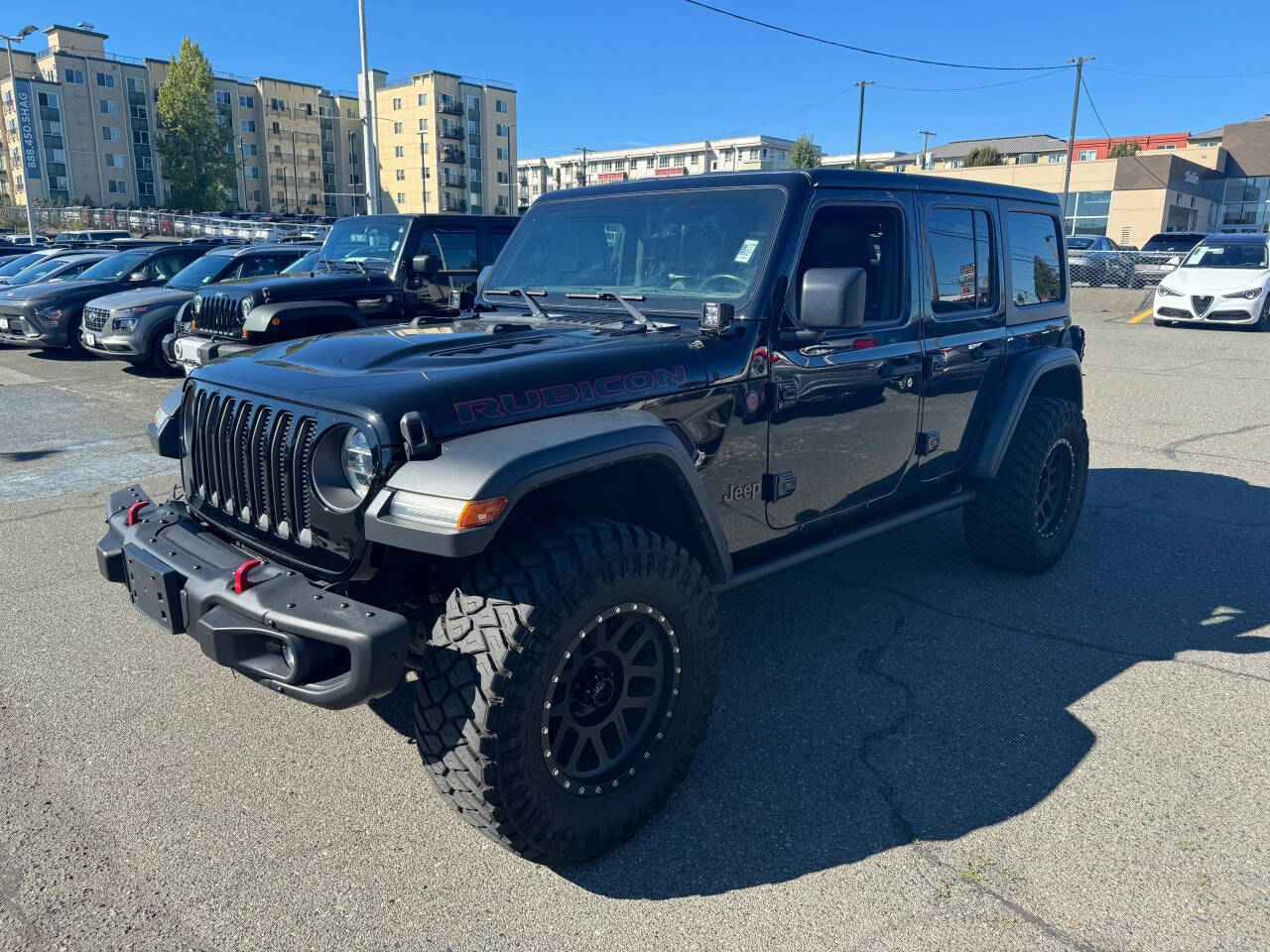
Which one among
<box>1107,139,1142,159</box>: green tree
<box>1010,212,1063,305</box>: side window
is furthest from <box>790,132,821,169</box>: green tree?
<box>1010,212,1063,305</box>: side window

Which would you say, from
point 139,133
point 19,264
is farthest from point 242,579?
point 139,133

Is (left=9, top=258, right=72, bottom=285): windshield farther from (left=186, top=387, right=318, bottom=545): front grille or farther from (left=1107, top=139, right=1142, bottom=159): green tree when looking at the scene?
(left=1107, top=139, right=1142, bottom=159): green tree

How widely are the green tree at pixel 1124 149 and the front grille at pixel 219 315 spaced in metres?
80.3

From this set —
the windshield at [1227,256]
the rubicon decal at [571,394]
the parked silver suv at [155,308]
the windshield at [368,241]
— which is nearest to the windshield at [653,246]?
the rubicon decal at [571,394]

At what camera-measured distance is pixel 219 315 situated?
9281 mm

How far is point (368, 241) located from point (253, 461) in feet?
25.2

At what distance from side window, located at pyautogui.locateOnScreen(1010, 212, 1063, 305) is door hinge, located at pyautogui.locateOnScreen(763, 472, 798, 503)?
202 cm

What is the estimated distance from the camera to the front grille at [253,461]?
2.62m

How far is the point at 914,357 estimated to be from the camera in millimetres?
3916

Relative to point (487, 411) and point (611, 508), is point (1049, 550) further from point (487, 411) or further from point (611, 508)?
point (487, 411)

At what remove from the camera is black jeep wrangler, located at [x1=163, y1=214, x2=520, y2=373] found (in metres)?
8.94

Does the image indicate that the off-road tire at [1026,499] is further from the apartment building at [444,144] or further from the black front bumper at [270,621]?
the apartment building at [444,144]

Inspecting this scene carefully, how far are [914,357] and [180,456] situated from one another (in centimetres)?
294

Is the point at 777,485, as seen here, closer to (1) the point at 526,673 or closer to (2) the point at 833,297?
(2) the point at 833,297
